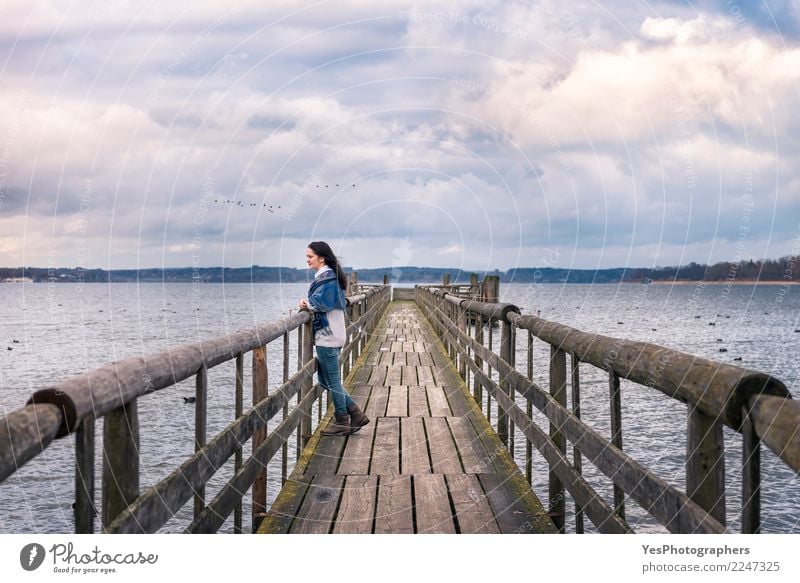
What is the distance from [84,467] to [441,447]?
4.72 metres

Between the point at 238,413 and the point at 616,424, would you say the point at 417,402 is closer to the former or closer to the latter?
the point at 238,413

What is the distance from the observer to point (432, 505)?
15.8 ft

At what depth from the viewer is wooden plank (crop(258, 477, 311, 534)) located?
4410 millimetres

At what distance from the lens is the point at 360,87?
1128 centimetres

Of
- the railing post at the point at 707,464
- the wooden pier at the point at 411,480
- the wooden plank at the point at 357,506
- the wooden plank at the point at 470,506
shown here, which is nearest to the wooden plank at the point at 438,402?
the wooden pier at the point at 411,480

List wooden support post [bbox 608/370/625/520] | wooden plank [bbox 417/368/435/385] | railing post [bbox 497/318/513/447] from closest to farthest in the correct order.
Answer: wooden support post [bbox 608/370/625/520] < railing post [bbox 497/318/513/447] < wooden plank [bbox 417/368/435/385]

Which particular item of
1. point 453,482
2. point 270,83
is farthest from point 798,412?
point 270,83

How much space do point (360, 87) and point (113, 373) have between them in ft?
31.6

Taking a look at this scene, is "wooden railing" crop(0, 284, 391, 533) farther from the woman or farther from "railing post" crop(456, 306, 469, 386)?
"railing post" crop(456, 306, 469, 386)

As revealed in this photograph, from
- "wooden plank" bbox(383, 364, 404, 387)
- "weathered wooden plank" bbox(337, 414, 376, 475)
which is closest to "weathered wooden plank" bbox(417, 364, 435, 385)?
"wooden plank" bbox(383, 364, 404, 387)

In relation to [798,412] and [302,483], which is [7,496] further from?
[798,412]

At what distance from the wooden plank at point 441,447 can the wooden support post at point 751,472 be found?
379cm

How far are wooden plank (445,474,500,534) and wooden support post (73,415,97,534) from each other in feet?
8.64

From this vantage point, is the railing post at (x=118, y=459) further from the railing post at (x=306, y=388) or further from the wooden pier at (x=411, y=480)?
the railing post at (x=306, y=388)
